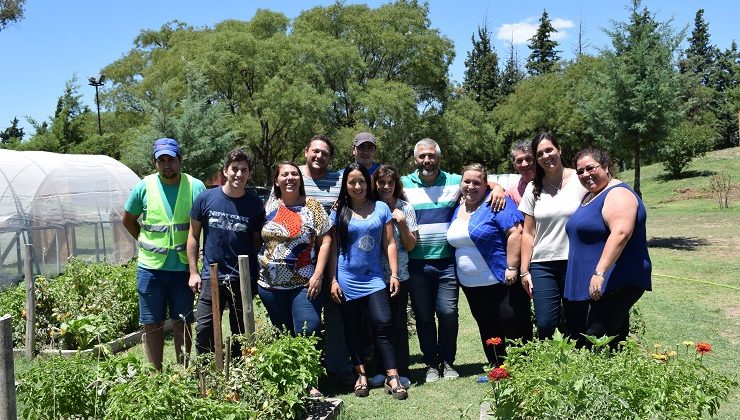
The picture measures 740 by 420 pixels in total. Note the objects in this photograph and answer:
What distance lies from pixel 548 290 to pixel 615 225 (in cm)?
85

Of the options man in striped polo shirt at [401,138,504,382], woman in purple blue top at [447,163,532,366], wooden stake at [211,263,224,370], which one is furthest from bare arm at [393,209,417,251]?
wooden stake at [211,263,224,370]

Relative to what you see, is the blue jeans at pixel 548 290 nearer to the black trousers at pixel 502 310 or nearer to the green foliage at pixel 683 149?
the black trousers at pixel 502 310

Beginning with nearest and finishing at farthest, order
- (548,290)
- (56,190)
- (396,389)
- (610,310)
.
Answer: (610,310) → (548,290) → (396,389) → (56,190)

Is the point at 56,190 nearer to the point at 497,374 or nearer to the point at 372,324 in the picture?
the point at 372,324

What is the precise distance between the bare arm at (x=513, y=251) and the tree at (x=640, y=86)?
11.1 metres

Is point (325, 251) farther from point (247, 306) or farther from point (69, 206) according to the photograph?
point (69, 206)

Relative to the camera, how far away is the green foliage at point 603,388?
2.75 metres

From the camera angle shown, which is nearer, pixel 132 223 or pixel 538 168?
pixel 538 168

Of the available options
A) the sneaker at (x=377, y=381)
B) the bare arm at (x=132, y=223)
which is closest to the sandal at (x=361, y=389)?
the sneaker at (x=377, y=381)

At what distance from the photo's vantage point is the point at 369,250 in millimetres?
4754

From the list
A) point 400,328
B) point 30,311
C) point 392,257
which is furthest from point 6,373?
point 30,311

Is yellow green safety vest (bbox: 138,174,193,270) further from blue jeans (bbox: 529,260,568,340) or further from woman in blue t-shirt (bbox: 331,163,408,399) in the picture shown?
blue jeans (bbox: 529,260,568,340)

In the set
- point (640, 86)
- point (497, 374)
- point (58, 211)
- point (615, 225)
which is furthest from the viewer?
point (640, 86)

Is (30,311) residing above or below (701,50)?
below
